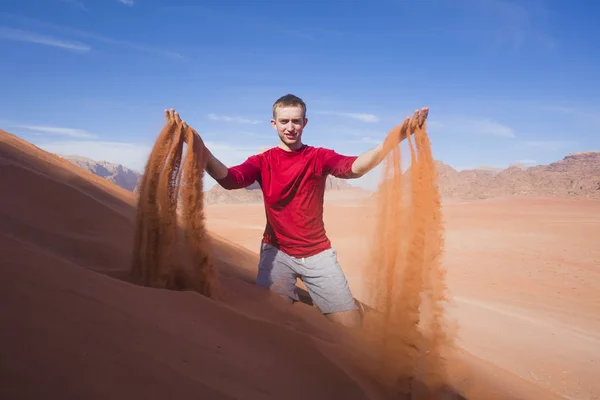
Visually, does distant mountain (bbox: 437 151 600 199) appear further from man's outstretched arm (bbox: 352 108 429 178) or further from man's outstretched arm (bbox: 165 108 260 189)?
man's outstretched arm (bbox: 352 108 429 178)

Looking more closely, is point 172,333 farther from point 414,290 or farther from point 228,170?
point 228,170

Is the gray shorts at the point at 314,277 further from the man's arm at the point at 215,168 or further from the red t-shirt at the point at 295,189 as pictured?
the man's arm at the point at 215,168

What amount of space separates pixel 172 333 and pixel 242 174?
1900mm

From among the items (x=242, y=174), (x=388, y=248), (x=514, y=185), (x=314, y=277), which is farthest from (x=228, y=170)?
(x=514, y=185)

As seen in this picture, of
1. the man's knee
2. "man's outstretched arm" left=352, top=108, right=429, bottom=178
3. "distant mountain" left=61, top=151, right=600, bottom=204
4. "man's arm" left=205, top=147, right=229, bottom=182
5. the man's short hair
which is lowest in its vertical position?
the man's knee

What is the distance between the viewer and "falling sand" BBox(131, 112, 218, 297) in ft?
9.65

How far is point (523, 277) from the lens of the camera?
10.2 m

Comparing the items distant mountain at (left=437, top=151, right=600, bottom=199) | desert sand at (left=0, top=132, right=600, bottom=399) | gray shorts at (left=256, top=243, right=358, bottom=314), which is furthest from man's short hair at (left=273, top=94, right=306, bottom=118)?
distant mountain at (left=437, top=151, right=600, bottom=199)

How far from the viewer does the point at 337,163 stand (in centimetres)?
344

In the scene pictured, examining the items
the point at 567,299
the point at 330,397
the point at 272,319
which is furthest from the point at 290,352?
the point at 567,299

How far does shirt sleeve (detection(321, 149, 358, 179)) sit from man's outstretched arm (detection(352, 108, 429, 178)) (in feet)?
0.23

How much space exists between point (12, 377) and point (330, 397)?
1.42 m

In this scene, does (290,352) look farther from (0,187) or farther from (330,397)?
(0,187)

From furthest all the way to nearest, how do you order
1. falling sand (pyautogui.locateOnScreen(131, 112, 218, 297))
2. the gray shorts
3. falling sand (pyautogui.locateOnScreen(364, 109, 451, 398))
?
the gray shorts → falling sand (pyautogui.locateOnScreen(131, 112, 218, 297)) → falling sand (pyautogui.locateOnScreen(364, 109, 451, 398))
